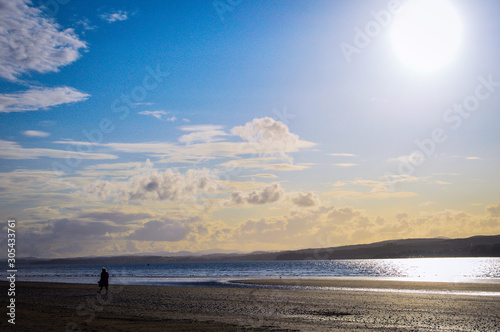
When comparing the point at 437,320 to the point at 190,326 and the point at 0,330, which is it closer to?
the point at 190,326

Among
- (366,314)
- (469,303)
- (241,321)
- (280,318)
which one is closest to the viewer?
(241,321)

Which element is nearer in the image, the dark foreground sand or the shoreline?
the dark foreground sand

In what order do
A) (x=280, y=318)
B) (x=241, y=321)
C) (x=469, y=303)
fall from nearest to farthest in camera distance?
(x=241, y=321)
(x=280, y=318)
(x=469, y=303)

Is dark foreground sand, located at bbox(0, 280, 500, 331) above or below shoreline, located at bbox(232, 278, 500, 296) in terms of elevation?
above

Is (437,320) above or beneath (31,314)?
beneath

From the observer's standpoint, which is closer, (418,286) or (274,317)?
(274,317)

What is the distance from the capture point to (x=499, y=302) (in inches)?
1152

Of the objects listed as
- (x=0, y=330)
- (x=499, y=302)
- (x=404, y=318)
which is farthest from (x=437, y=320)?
(x=0, y=330)

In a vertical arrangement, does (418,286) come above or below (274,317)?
below

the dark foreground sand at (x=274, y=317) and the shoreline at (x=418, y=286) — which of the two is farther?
the shoreline at (x=418, y=286)

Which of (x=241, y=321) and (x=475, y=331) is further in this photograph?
(x=241, y=321)

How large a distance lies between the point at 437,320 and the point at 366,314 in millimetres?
3697

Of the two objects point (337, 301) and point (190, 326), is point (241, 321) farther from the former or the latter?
point (337, 301)

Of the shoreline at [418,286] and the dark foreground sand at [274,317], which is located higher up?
Answer: the dark foreground sand at [274,317]
